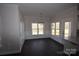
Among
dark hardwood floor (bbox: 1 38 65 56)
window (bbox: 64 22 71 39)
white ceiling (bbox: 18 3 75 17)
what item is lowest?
dark hardwood floor (bbox: 1 38 65 56)

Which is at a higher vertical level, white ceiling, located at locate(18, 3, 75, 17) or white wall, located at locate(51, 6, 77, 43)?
white ceiling, located at locate(18, 3, 75, 17)

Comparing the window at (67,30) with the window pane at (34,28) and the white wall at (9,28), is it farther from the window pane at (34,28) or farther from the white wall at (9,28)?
the white wall at (9,28)

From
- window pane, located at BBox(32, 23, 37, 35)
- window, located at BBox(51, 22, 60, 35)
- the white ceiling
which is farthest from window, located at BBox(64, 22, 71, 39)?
window pane, located at BBox(32, 23, 37, 35)

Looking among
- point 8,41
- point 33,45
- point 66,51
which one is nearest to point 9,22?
point 8,41

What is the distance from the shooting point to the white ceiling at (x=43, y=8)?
5.63ft

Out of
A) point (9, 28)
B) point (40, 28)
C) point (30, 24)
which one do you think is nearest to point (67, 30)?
point (40, 28)

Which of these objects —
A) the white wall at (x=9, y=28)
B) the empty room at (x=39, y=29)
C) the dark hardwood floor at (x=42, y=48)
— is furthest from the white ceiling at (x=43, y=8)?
the dark hardwood floor at (x=42, y=48)

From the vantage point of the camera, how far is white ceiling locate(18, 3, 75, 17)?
1.72 metres

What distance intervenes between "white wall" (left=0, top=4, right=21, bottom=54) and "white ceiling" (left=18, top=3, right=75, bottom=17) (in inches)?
8.3

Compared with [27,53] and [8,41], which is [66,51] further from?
[8,41]

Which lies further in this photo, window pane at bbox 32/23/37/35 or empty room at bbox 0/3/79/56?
window pane at bbox 32/23/37/35

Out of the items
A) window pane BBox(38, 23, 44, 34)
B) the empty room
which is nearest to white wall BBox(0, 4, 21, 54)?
the empty room

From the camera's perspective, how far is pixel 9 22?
66.0 inches

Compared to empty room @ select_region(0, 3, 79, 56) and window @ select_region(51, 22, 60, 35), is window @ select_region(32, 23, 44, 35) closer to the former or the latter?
empty room @ select_region(0, 3, 79, 56)
